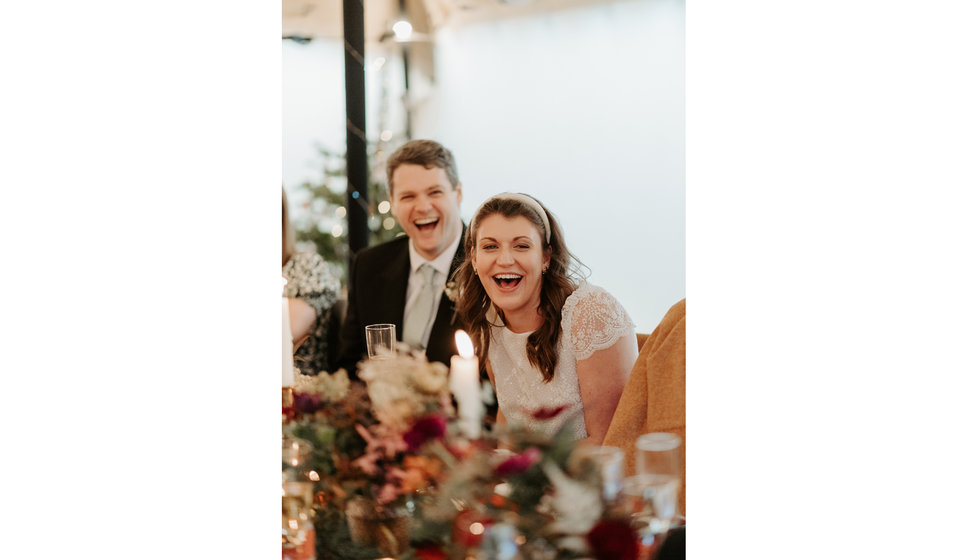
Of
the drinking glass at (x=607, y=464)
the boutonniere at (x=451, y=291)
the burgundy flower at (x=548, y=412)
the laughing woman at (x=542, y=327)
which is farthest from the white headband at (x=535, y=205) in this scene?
the drinking glass at (x=607, y=464)

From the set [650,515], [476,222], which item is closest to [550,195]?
[476,222]

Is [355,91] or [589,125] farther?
[355,91]

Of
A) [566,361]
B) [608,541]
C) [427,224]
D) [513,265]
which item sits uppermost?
[427,224]

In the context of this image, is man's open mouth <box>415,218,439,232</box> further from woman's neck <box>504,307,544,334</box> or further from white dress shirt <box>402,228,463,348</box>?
woman's neck <box>504,307,544,334</box>

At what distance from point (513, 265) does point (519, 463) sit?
453 mm

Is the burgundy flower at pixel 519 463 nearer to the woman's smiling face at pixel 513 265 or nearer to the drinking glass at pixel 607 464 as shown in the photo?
the drinking glass at pixel 607 464

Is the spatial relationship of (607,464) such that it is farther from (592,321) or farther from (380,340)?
(380,340)

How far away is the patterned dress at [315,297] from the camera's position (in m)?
2.34

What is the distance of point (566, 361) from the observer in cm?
214

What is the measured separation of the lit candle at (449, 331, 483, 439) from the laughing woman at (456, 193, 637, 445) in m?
0.03

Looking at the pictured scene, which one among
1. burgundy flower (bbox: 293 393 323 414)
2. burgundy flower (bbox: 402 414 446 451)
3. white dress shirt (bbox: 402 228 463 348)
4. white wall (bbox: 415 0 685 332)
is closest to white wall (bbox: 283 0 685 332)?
white wall (bbox: 415 0 685 332)

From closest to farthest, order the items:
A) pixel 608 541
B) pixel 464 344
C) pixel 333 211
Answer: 1. pixel 608 541
2. pixel 464 344
3. pixel 333 211

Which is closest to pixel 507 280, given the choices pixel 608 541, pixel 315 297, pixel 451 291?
pixel 451 291

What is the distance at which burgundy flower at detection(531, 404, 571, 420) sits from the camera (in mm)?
2131
